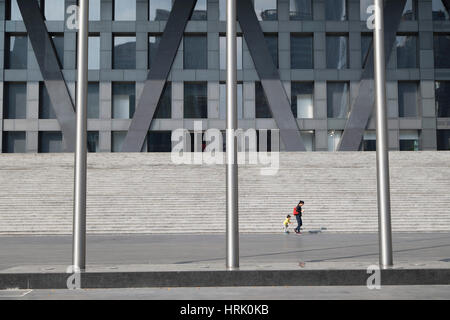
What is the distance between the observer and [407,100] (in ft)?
155

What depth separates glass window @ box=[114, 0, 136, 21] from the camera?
154 feet

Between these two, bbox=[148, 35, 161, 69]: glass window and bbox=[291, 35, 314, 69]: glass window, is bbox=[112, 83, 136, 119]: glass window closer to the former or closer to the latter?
bbox=[148, 35, 161, 69]: glass window

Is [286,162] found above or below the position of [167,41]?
below

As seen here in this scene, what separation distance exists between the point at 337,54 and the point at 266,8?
713 centimetres

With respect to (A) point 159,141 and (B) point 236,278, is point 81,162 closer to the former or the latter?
(B) point 236,278

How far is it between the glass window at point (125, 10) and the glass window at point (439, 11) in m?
25.3

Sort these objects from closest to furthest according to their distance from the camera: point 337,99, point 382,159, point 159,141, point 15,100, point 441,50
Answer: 1. point 382,159
2. point 159,141
3. point 15,100
4. point 337,99
5. point 441,50

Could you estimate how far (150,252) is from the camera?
51.6 ft

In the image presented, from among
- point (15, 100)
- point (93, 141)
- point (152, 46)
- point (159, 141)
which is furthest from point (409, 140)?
point (15, 100)

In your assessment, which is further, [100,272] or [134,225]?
[134,225]

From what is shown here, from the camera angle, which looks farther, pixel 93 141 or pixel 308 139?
pixel 308 139
